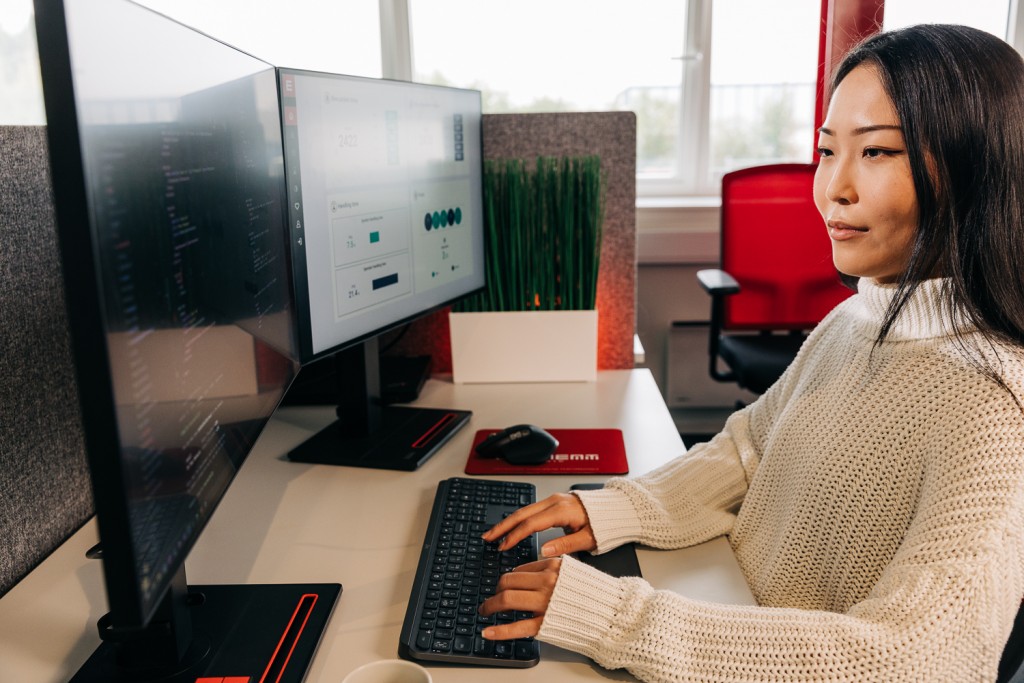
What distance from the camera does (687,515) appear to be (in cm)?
82

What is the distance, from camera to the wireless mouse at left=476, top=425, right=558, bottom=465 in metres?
0.98

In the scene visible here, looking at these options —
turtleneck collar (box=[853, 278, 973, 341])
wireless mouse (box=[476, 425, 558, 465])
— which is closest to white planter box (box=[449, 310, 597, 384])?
wireless mouse (box=[476, 425, 558, 465])

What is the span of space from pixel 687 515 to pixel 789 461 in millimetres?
113

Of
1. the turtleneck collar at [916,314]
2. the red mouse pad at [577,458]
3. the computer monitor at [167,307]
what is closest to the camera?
the computer monitor at [167,307]

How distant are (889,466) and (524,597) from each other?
1.02ft

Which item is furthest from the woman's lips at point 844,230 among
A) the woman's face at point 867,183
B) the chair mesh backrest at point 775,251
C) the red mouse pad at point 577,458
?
the chair mesh backrest at point 775,251

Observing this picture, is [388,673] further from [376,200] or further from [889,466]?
[376,200]

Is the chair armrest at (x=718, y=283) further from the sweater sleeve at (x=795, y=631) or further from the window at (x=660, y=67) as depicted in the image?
the sweater sleeve at (x=795, y=631)

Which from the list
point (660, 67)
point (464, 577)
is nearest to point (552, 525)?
point (464, 577)

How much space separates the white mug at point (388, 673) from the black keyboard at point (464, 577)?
59 mm

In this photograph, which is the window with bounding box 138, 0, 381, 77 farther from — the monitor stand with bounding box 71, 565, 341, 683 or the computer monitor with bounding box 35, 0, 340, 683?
the monitor stand with bounding box 71, 565, 341, 683

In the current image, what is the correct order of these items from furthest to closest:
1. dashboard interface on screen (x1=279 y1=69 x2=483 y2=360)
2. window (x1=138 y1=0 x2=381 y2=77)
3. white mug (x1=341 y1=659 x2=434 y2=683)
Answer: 1. window (x1=138 y1=0 x2=381 y2=77)
2. dashboard interface on screen (x1=279 y1=69 x2=483 y2=360)
3. white mug (x1=341 y1=659 x2=434 y2=683)

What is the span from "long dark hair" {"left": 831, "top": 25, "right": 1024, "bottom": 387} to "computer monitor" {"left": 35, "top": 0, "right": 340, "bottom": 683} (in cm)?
54

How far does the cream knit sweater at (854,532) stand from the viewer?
1.79 ft
